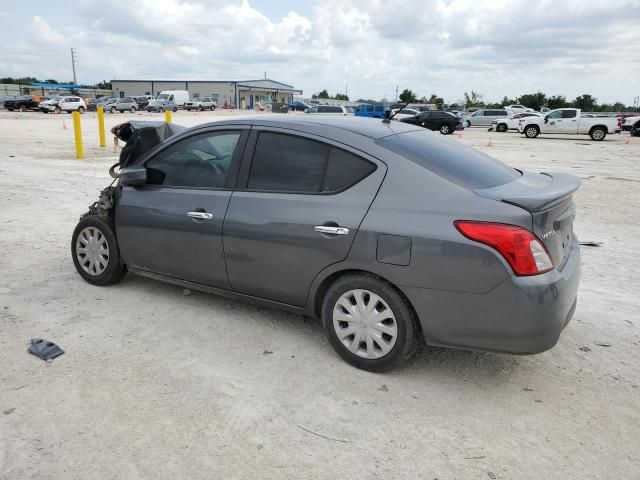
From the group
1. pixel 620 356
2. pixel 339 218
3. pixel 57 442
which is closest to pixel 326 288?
pixel 339 218

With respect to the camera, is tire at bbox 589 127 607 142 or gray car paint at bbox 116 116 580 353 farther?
tire at bbox 589 127 607 142

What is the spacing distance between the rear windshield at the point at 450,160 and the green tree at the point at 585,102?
77.6 m

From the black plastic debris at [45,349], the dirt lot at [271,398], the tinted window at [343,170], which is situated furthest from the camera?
the black plastic debris at [45,349]

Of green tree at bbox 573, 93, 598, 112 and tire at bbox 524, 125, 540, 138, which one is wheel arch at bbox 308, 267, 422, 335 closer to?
tire at bbox 524, 125, 540, 138

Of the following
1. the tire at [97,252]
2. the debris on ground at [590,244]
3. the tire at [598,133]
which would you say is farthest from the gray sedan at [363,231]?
the tire at [598,133]

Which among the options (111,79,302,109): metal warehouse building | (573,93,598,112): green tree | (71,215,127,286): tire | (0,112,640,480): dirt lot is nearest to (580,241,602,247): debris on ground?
(0,112,640,480): dirt lot

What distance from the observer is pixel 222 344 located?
3754 millimetres

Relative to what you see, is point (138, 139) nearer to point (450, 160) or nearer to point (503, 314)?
point (450, 160)

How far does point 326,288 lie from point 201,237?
108 centimetres

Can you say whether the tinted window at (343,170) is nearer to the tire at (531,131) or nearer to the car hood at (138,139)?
the car hood at (138,139)

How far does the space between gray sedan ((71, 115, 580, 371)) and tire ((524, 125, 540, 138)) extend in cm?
2889

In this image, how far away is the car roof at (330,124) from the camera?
3.57 metres

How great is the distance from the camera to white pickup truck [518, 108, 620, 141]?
28.4 meters

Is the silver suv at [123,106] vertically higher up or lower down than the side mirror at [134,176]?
lower down
